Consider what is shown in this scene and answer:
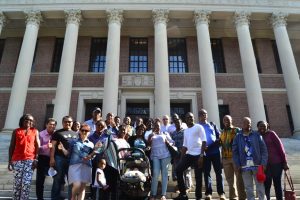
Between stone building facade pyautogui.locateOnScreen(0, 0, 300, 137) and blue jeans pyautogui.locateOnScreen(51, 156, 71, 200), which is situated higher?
stone building facade pyautogui.locateOnScreen(0, 0, 300, 137)

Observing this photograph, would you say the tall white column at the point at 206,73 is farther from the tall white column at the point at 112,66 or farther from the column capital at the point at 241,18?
the tall white column at the point at 112,66

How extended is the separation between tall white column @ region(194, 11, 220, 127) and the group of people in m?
8.90

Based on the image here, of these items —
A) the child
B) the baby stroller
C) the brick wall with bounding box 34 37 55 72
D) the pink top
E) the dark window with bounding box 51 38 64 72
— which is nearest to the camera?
the child

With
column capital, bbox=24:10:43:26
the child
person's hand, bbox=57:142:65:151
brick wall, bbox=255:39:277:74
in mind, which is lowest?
the child

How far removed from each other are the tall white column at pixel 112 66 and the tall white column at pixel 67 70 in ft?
6.61

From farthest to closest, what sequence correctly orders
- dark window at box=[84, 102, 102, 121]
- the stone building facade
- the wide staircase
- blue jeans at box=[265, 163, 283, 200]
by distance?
1. dark window at box=[84, 102, 102, 121]
2. the stone building facade
3. the wide staircase
4. blue jeans at box=[265, 163, 283, 200]

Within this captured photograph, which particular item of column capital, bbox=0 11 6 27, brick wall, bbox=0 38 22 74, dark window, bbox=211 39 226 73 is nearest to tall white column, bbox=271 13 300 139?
dark window, bbox=211 39 226 73

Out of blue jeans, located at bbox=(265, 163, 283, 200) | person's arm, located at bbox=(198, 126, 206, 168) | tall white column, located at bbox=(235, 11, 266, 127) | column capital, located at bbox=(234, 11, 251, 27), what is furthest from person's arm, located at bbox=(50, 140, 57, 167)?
column capital, located at bbox=(234, 11, 251, 27)

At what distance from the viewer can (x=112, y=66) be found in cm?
1670

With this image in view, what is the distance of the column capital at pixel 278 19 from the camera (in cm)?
1852

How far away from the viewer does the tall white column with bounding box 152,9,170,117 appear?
15977 mm

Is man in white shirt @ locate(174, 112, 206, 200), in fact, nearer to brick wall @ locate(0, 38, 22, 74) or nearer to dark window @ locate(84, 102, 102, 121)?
dark window @ locate(84, 102, 102, 121)

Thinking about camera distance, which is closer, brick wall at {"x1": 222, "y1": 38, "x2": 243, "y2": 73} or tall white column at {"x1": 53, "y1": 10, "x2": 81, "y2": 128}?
tall white column at {"x1": 53, "y1": 10, "x2": 81, "y2": 128}

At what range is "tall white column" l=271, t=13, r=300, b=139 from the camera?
54.1 ft
